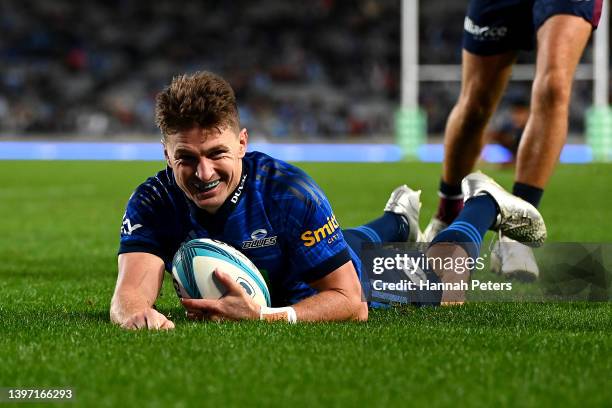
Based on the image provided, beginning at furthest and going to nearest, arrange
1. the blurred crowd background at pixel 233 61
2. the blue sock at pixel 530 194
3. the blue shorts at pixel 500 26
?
1. the blurred crowd background at pixel 233 61
2. the blue shorts at pixel 500 26
3. the blue sock at pixel 530 194

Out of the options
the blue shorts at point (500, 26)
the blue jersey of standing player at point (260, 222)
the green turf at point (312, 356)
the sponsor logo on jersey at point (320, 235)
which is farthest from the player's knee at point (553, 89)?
the sponsor logo on jersey at point (320, 235)

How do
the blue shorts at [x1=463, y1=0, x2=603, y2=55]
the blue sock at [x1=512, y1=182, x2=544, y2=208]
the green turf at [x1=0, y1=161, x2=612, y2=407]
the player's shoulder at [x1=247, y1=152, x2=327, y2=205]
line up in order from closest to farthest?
the green turf at [x1=0, y1=161, x2=612, y2=407] → the player's shoulder at [x1=247, y1=152, x2=327, y2=205] → the blue sock at [x1=512, y1=182, x2=544, y2=208] → the blue shorts at [x1=463, y1=0, x2=603, y2=55]

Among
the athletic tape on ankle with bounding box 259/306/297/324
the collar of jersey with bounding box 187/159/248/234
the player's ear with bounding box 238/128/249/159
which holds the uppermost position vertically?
the player's ear with bounding box 238/128/249/159

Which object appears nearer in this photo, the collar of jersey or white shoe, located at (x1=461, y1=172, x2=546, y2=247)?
the collar of jersey

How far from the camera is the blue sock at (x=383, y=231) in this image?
493 cm

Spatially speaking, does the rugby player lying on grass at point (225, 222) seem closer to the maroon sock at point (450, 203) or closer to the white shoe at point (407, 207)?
the white shoe at point (407, 207)

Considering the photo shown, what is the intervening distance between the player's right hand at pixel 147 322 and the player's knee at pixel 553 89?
2575mm

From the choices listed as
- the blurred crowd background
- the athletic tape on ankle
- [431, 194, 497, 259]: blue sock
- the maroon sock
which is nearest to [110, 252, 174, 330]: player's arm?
the athletic tape on ankle

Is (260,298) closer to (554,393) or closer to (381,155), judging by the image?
(554,393)

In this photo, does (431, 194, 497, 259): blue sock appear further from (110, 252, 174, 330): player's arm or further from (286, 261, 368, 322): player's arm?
(110, 252, 174, 330): player's arm

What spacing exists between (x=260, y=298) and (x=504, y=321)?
0.91m

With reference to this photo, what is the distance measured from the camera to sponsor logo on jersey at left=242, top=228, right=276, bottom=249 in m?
3.95

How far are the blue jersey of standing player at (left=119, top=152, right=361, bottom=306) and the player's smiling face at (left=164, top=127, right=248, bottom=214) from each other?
113mm

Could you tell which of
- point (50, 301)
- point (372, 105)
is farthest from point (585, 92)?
point (50, 301)
